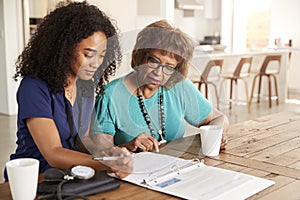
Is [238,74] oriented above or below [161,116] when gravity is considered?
below

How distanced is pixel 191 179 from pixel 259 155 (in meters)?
0.42

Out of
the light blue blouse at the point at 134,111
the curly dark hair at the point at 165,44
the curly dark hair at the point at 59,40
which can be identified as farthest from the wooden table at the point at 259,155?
the curly dark hair at the point at 59,40

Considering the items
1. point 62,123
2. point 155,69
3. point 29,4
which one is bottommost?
point 62,123

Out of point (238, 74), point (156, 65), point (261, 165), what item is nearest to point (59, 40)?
point (156, 65)

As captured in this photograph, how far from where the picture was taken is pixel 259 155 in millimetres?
1580

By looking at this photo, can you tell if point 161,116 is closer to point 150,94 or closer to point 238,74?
point 150,94

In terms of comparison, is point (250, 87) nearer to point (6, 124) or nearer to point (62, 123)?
point (6, 124)

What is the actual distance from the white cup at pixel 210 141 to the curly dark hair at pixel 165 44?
355mm

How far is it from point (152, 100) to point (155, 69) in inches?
6.3

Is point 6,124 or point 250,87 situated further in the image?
Result: point 250,87

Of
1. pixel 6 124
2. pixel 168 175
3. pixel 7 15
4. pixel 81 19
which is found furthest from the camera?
pixel 7 15

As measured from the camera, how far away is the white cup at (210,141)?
1556 millimetres

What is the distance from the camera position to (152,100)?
1.84 meters

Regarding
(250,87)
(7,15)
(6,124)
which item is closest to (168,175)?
(6,124)
